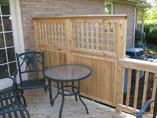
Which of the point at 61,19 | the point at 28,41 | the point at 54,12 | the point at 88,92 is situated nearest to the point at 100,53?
the point at 88,92

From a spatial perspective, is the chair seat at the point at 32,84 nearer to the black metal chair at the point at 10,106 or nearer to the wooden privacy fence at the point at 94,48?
the black metal chair at the point at 10,106

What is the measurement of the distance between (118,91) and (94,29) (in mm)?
1180

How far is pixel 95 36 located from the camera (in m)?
3.12

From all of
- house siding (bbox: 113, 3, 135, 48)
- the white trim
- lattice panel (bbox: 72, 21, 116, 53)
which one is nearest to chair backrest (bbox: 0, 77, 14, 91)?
the white trim

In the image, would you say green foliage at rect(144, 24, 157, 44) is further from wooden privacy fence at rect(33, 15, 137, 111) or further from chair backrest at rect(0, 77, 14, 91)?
chair backrest at rect(0, 77, 14, 91)

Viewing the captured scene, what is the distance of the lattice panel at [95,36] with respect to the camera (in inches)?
112

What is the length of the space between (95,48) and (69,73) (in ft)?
2.29

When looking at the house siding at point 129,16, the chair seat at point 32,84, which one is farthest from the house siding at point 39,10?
the house siding at point 129,16

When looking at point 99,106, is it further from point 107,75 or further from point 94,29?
point 94,29

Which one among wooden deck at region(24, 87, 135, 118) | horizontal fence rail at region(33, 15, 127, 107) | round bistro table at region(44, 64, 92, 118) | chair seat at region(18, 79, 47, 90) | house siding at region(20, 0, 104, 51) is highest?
house siding at region(20, 0, 104, 51)

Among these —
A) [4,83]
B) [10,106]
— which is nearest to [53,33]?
[4,83]

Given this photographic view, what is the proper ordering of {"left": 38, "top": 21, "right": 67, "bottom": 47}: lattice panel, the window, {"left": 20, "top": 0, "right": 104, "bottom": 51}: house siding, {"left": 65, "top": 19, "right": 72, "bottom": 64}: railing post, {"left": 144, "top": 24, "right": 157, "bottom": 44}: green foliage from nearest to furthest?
{"left": 65, "top": 19, "right": 72, "bottom": 64}: railing post, {"left": 38, "top": 21, "right": 67, "bottom": 47}: lattice panel, {"left": 20, "top": 0, "right": 104, "bottom": 51}: house siding, the window, {"left": 144, "top": 24, "right": 157, "bottom": 44}: green foliage

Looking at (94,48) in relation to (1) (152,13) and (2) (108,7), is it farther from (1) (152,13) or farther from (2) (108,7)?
(1) (152,13)

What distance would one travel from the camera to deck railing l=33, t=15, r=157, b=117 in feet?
9.10
